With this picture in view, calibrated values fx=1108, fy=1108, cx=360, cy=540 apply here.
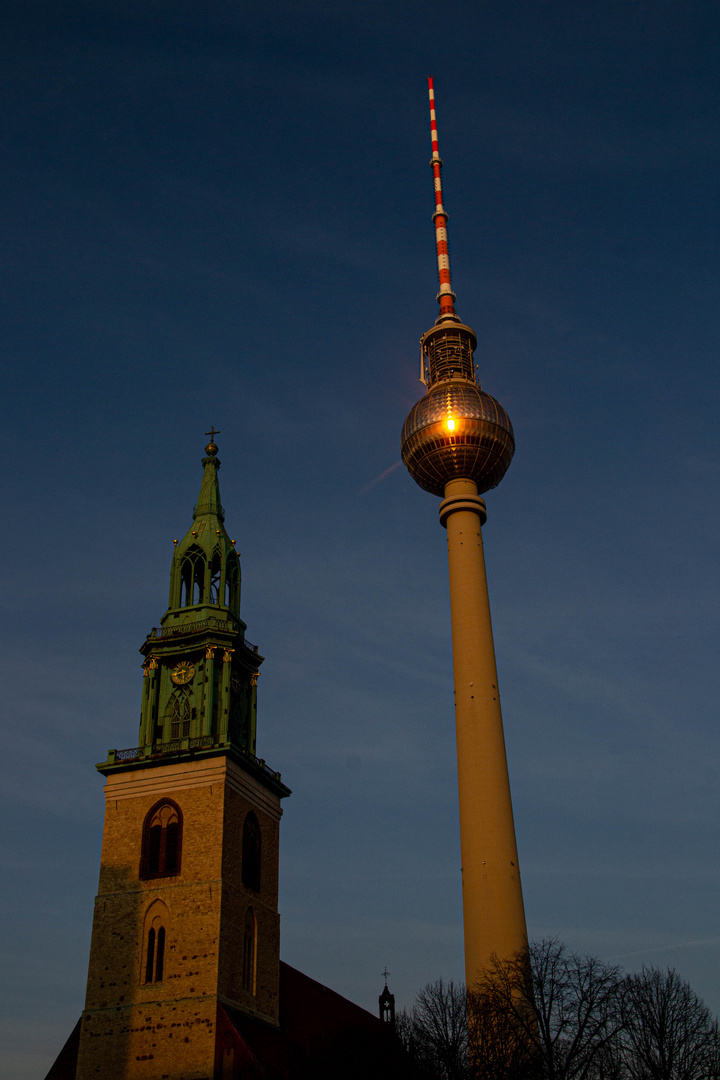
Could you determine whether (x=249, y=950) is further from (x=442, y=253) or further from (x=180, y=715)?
(x=442, y=253)

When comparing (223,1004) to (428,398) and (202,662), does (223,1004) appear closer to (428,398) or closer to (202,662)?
(202,662)

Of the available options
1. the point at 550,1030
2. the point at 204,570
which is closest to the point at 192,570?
the point at 204,570

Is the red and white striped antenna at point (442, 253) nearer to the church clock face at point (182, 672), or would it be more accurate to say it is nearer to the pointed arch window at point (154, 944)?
the church clock face at point (182, 672)

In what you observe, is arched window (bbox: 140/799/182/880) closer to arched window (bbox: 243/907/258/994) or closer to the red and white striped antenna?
arched window (bbox: 243/907/258/994)

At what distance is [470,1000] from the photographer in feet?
152

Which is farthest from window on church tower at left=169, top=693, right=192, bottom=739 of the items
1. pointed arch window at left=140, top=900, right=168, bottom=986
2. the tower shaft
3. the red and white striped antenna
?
the red and white striped antenna

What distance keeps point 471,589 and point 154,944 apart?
27707 millimetres

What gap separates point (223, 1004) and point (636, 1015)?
17629 mm

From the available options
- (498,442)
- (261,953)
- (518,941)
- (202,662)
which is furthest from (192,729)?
(498,442)

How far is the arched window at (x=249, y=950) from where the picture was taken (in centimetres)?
5206

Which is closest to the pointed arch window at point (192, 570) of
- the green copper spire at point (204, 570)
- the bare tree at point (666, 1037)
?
the green copper spire at point (204, 570)

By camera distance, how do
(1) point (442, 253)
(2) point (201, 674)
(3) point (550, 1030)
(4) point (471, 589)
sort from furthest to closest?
(1) point (442, 253) → (4) point (471, 589) → (2) point (201, 674) → (3) point (550, 1030)

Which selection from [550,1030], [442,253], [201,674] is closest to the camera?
[550,1030]

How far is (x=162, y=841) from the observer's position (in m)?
53.4
